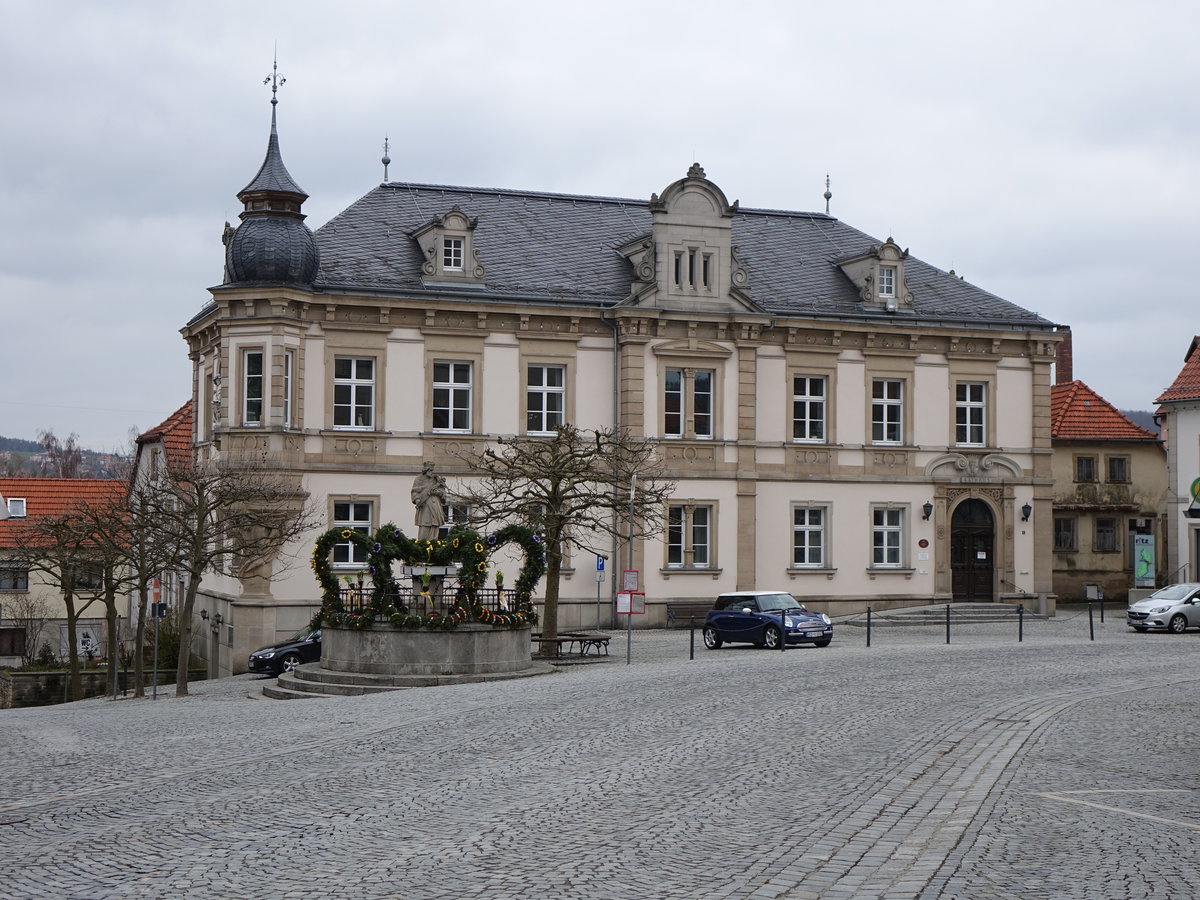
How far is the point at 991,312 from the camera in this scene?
45188 millimetres

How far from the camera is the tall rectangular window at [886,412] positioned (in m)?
44.0

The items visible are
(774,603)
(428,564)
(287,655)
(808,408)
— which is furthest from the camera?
(808,408)

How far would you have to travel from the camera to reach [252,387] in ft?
128

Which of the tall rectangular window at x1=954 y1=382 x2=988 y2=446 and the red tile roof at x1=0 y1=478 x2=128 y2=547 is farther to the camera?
the red tile roof at x1=0 y1=478 x2=128 y2=547

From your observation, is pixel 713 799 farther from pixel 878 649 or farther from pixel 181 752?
pixel 878 649

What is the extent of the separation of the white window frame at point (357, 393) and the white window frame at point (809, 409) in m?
11.6

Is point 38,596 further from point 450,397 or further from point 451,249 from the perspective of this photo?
point 451,249

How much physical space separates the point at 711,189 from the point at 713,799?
Answer: 30634 mm

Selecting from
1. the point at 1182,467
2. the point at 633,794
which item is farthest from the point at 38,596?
the point at 633,794

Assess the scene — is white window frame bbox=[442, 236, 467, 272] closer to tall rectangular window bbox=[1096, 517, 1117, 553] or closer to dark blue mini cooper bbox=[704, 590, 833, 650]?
dark blue mini cooper bbox=[704, 590, 833, 650]

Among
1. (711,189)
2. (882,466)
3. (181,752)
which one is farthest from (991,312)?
(181,752)

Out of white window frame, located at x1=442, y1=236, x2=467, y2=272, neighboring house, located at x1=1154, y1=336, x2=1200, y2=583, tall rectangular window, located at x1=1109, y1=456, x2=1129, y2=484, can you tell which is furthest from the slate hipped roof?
tall rectangular window, located at x1=1109, y1=456, x2=1129, y2=484

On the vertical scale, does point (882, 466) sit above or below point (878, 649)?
above

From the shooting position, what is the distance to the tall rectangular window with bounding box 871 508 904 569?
43.9 m
